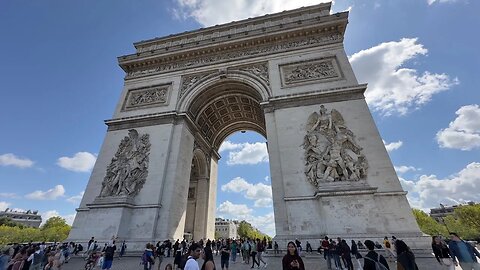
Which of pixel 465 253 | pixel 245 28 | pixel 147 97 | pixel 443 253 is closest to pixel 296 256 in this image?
pixel 465 253

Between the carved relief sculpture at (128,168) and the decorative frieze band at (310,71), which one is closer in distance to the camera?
the carved relief sculpture at (128,168)

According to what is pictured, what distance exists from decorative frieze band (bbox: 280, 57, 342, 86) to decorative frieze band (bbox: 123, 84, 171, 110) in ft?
29.8

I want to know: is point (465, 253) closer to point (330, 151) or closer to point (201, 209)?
point (330, 151)

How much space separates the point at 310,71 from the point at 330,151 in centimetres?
641

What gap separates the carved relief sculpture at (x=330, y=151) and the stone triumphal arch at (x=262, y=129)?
0.18 ft

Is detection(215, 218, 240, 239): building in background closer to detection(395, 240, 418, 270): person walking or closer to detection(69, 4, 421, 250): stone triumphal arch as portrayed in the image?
detection(69, 4, 421, 250): stone triumphal arch

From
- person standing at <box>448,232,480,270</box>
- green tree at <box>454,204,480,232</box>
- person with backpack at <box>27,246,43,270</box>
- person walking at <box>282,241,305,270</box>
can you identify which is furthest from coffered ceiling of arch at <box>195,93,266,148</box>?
green tree at <box>454,204,480,232</box>

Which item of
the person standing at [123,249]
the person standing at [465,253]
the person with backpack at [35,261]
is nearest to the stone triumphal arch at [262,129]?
the person standing at [123,249]

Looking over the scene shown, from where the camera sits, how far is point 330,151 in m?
11.6

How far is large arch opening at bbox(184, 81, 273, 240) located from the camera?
17.9 metres

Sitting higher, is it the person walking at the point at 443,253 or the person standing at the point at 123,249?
the person standing at the point at 123,249

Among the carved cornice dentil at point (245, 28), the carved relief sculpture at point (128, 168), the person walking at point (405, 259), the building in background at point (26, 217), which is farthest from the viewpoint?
the building in background at point (26, 217)

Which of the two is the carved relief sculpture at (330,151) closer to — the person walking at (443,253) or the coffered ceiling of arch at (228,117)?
the person walking at (443,253)

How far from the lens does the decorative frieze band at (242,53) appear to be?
1641 cm
